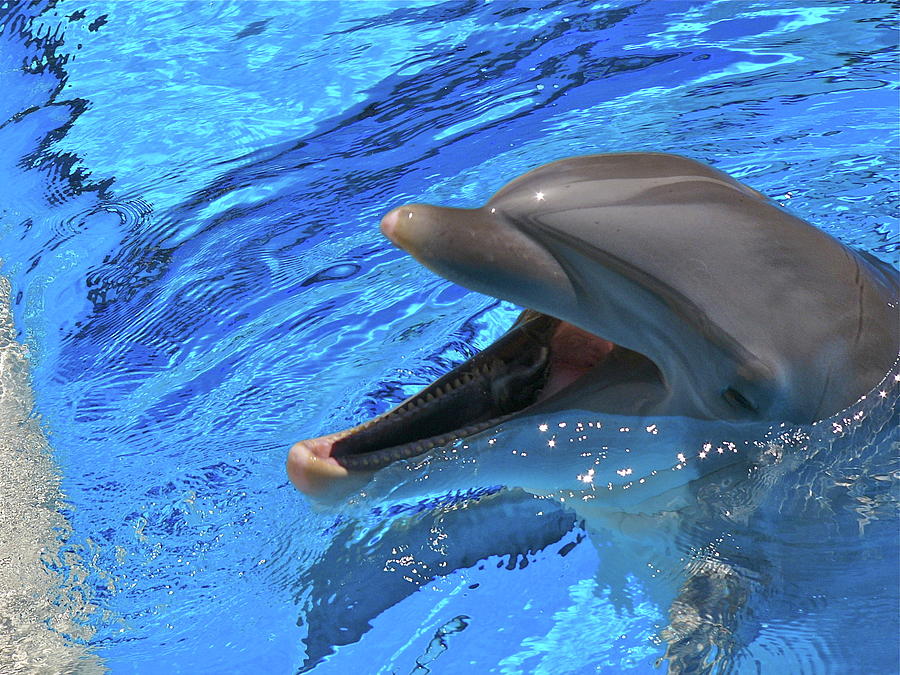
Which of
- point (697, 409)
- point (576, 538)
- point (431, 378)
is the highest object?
point (697, 409)

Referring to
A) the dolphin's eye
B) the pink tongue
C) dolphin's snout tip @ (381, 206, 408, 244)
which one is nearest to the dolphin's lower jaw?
the pink tongue

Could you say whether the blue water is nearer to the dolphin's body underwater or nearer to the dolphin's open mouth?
the dolphin's body underwater

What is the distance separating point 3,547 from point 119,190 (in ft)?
10.5

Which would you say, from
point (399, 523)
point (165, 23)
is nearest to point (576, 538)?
point (399, 523)

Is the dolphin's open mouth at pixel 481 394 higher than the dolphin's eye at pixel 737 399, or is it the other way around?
the dolphin's open mouth at pixel 481 394

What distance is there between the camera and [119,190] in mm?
7578

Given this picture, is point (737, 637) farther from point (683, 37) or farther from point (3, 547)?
point (683, 37)

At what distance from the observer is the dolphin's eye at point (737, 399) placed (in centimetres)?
333

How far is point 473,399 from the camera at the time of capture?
134 inches

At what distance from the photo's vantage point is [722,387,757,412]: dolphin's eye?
3332 mm

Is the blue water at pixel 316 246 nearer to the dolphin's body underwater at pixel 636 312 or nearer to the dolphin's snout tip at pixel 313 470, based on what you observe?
the dolphin's body underwater at pixel 636 312

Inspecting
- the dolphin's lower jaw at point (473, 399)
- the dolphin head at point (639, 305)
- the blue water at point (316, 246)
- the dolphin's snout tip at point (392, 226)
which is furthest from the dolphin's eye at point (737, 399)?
the dolphin's snout tip at point (392, 226)

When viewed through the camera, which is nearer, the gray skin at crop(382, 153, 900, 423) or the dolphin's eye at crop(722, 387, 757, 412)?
the gray skin at crop(382, 153, 900, 423)

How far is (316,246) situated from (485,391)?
3.41 metres
